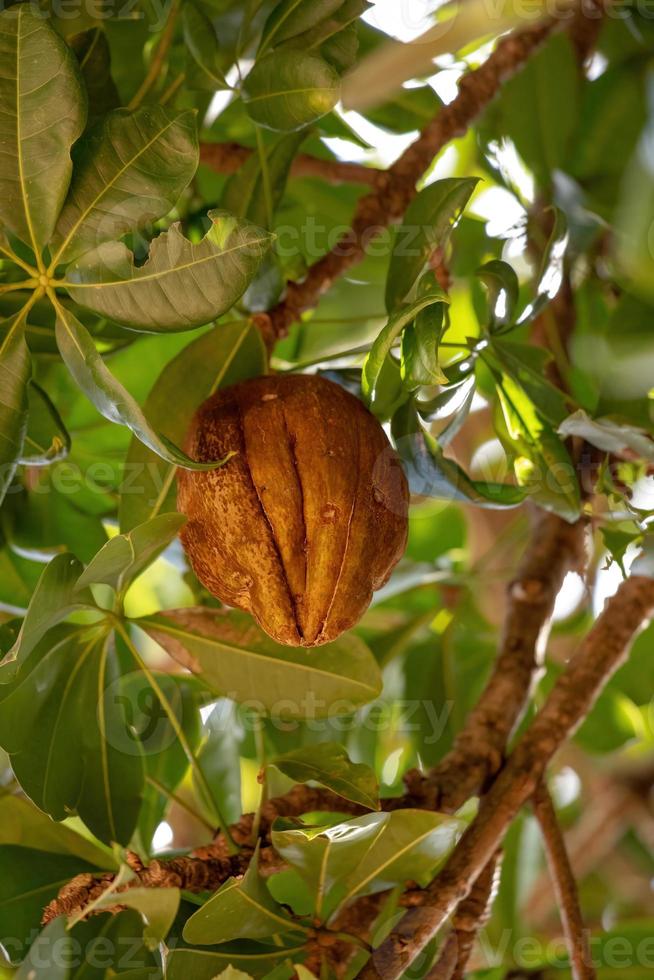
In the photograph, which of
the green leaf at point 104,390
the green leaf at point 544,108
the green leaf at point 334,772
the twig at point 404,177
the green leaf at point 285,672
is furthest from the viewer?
the green leaf at point 544,108

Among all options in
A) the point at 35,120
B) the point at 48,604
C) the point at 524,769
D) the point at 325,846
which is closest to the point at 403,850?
the point at 325,846

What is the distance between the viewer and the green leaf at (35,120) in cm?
67

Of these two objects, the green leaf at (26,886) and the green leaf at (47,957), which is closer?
the green leaf at (47,957)

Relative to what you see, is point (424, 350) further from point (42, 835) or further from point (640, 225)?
point (42, 835)

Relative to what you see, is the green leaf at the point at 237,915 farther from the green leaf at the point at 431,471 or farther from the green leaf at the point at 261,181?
the green leaf at the point at 261,181

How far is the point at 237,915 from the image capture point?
73cm

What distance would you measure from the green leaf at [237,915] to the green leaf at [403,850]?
73 mm

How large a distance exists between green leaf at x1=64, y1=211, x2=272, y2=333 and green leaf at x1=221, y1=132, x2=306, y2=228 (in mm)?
259

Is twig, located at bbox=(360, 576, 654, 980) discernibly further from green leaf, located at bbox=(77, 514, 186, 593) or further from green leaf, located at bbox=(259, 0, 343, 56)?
green leaf, located at bbox=(259, 0, 343, 56)

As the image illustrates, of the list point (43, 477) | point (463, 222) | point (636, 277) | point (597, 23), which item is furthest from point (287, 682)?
point (597, 23)

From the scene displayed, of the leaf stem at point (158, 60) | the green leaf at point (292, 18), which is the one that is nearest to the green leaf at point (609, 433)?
the green leaf at point (292, 18)

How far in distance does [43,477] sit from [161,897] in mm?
525

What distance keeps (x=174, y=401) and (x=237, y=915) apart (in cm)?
38

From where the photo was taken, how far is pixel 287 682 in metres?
0.86
